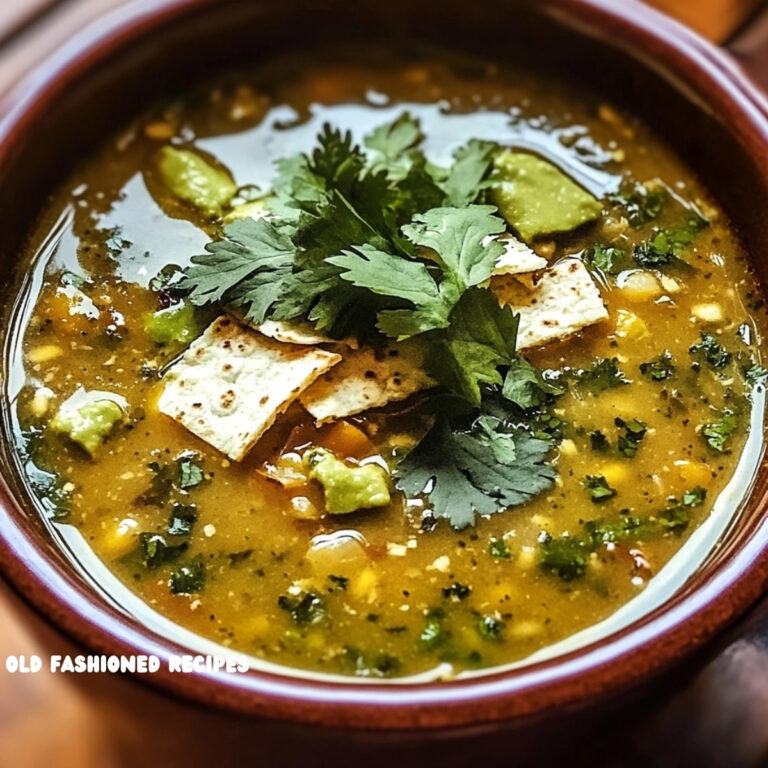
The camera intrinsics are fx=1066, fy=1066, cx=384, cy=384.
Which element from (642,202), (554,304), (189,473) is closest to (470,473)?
(554,304)

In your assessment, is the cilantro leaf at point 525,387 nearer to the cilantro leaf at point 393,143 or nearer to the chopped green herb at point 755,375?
the chopped green herb at point 755,375

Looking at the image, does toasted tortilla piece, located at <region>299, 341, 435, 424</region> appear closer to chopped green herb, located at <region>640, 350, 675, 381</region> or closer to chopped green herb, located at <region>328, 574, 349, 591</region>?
chopped green herb, located at <region>328, 574, 349, 591</region>

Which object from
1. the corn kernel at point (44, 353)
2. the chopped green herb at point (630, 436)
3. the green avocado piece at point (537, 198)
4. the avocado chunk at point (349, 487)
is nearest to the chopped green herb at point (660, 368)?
the chopped green herb at point (630, 436)

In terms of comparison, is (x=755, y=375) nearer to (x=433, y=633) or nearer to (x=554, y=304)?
(x=554, y=304)

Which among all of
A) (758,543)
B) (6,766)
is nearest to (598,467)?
(758,543)

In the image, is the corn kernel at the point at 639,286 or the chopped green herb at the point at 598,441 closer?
the chopped green herb at the point at 598,441

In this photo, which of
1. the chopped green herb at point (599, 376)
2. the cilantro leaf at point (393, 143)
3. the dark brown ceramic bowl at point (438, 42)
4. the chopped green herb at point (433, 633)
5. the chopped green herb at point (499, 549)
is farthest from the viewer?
the cilantro leaf at point (393, 143)

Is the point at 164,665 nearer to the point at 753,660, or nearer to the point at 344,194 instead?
the point at 753,660
